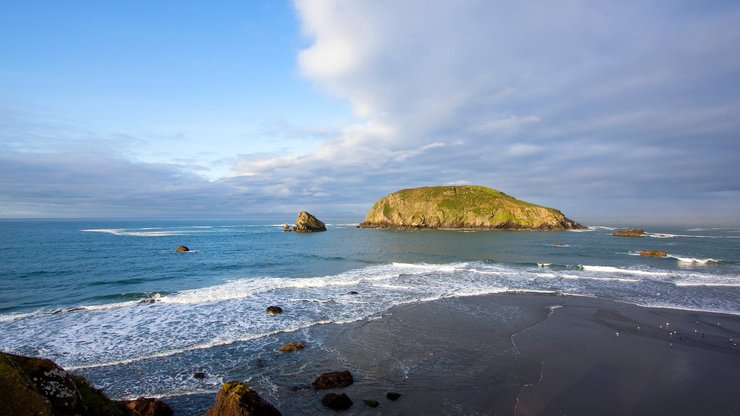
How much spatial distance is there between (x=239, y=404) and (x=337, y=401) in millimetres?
3330

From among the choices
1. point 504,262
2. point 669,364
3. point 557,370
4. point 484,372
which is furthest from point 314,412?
point 504,262

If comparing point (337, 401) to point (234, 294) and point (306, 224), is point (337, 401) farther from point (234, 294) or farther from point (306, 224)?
point (306, 224)

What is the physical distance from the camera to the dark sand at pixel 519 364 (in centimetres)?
1118

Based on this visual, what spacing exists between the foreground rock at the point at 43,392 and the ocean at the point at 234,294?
7298 millimetres

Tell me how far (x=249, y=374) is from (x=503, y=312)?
1517 centimetres

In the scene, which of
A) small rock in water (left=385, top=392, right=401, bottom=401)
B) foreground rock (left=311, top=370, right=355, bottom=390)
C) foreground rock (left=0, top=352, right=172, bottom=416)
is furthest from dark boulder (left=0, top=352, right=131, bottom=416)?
small rock in water (left=385, top=392, right=401, bottom=401)

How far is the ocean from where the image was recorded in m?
14.4

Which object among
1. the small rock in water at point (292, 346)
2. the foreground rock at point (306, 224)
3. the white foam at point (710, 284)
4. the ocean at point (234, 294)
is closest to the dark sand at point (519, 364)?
the small rock in water at point (292, 346)

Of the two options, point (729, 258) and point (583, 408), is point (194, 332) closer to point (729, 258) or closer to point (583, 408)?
point (583, 408)

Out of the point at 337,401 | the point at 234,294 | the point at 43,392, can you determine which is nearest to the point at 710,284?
the point at 337,401

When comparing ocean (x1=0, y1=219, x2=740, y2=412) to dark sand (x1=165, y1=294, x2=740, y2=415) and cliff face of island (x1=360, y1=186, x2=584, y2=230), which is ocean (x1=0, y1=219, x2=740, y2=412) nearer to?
dark sand (x1=165, y1=294, x2=740, y2=415)

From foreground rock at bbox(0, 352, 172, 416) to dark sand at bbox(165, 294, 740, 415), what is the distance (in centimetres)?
645

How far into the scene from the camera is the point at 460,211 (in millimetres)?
120625

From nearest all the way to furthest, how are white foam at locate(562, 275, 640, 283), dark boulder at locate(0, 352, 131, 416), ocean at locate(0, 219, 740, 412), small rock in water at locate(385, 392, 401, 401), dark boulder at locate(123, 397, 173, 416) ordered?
dark boulder at locate(0, 352, 131, 416), dark boulder at locate(123, 397, 173, 416), small rock in water at locate(385, 392, 401, 401), ocean at locate(0, 219, 740, 412), white foam at locate(562, 275, 640, 283)
